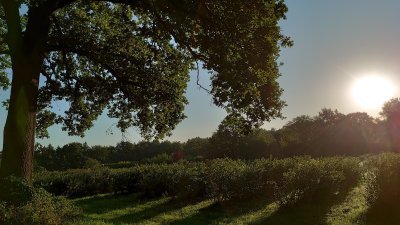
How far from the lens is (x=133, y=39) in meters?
21.4

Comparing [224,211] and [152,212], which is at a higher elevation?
[152,212]

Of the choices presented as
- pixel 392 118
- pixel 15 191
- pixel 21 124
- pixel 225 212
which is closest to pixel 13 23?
pixel 21 124

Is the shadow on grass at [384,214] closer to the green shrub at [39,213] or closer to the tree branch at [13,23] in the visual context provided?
the green shrub at [39,213]

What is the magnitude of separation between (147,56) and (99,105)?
15.3ft

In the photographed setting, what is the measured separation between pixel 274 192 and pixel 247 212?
6.68 feet

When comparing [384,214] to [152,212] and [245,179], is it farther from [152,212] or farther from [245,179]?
[152,212]

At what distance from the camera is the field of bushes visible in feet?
54.0

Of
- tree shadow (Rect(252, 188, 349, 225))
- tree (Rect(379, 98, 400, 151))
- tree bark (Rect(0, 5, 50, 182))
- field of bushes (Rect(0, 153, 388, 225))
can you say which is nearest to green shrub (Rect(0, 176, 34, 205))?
tree bark (Rect(0, 5, 50, 182))

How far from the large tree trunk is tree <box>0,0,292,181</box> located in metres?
0.04

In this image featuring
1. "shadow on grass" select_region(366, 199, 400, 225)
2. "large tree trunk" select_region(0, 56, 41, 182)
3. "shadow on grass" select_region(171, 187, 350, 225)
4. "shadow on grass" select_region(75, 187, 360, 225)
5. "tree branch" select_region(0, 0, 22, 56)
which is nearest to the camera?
"shadow on grass" select_region(366, 199, 400, 225)

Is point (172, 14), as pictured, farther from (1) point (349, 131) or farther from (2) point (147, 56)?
(1) point (349, 131)

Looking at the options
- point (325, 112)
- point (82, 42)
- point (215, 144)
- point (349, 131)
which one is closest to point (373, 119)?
point (325, 112)

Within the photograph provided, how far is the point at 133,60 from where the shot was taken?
2089 centimetres

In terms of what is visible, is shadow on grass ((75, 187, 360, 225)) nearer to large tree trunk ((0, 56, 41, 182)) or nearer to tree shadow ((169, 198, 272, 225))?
tree shadow ((169, 198, 272, 225))
